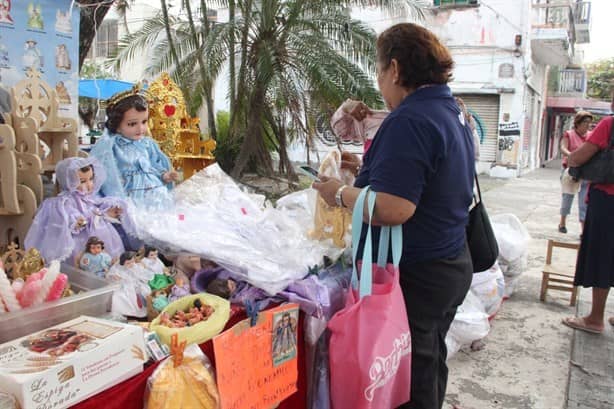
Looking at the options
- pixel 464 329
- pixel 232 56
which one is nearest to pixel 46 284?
pixel 464 329

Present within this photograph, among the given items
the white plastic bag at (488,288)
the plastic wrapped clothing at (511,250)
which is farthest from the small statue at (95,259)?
the plastic wrapped clothing at (511,250)

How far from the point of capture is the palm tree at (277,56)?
6152mm

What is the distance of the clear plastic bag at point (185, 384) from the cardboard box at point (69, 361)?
0.21 ft

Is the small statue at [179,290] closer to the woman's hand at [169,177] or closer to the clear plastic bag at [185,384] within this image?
the clear plastic bag at [185,384]

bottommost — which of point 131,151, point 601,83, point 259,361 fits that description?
point 259,361

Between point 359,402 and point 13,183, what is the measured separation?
1.54 meters

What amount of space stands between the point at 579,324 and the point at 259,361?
2.93 meters

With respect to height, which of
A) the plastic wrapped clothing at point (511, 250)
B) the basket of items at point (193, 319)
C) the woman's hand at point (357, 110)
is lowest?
the plastic wrapped clothing at point (511, 250)

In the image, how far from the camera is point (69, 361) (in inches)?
43.0

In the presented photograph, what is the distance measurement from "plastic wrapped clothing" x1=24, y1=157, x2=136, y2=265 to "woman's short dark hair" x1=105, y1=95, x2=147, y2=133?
1.16 ft

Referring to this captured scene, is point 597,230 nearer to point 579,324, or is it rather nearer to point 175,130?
point 579,324

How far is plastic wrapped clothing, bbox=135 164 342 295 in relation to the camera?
1755 millimetres

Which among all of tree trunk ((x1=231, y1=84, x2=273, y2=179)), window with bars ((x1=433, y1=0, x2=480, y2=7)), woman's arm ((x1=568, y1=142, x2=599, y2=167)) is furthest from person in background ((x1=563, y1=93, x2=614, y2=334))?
window with bars ((x1=433, y1=0, x2=480, y2=7))

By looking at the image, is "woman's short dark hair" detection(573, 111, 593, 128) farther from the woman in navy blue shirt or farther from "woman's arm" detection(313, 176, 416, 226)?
"woman's arm" detection(313, 176, 416, 226)
